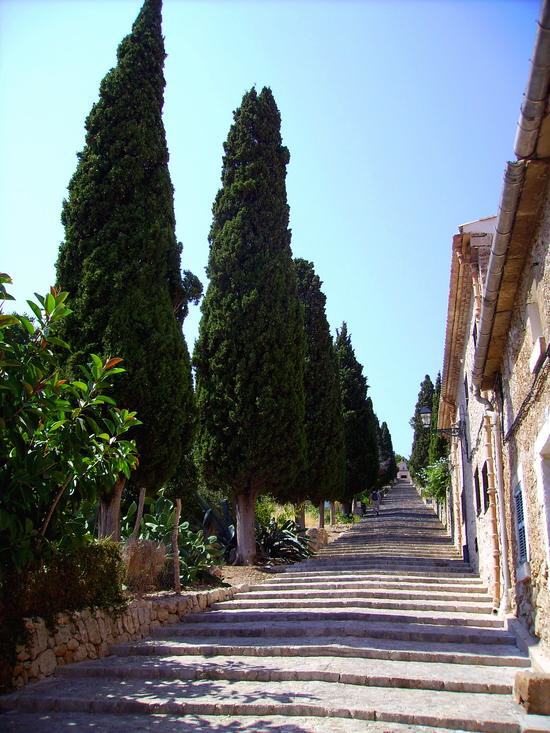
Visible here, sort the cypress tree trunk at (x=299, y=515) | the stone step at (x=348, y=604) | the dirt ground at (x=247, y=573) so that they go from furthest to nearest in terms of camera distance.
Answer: the cypress tree trunk at (x=299, y=515), the dirt ground at (x=247, y=573), the stone step at (x=348, y=604)

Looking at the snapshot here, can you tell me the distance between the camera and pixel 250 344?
1457cm

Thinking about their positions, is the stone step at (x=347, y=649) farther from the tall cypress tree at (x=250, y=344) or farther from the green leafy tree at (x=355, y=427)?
the green leafy tree at (x=355, y=427)

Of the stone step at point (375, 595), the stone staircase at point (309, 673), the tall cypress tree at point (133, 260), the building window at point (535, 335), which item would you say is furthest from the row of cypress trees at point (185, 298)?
the building window at point (535, 335)

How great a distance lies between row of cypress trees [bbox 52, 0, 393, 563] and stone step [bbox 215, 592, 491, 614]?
238 cm

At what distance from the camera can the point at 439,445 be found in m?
30.2

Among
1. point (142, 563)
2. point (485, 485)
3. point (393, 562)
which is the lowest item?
point (393, 562)

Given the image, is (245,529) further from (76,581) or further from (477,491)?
(76,581)

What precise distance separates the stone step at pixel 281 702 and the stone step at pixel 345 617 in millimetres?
2557

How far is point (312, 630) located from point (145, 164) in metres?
8.44

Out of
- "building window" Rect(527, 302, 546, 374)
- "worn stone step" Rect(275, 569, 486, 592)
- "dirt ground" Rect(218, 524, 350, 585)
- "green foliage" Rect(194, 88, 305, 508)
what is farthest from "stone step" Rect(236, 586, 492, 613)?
"building window" Rect(527, 302, 546, 374)

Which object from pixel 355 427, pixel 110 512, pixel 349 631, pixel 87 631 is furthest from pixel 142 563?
pixel 355 427

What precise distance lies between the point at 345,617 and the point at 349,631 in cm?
77

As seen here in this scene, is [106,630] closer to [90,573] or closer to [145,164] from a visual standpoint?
[90,573]

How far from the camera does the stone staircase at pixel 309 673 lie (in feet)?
16.9
